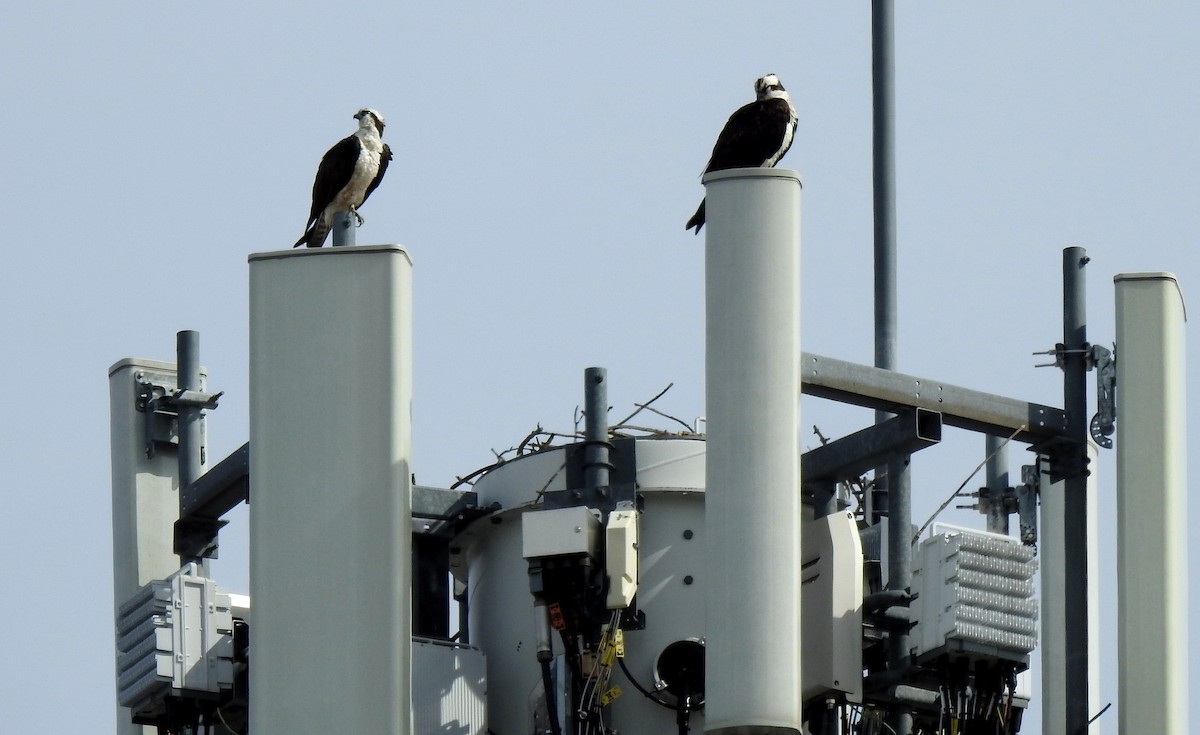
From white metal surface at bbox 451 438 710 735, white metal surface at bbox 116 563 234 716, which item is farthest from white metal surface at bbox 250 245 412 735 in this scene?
white metal surface at bbox 116 563 234 716

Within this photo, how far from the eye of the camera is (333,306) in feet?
74.5

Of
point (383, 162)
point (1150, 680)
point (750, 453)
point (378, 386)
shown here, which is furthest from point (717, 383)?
point (383, 162)

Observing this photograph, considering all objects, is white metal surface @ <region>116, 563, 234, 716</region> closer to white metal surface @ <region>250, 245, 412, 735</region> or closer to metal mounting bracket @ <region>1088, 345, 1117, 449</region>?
white metal surface @ <region>250, 245, 412, 735</region>

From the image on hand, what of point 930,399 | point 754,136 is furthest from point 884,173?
point 930,399

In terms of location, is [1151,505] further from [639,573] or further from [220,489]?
[220,489]

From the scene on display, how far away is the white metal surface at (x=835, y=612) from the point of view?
2344cm

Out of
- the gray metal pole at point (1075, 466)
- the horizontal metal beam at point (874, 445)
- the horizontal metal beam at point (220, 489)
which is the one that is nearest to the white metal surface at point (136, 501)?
the horizontal metal beam at point (220, 489)

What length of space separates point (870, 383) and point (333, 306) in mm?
3772

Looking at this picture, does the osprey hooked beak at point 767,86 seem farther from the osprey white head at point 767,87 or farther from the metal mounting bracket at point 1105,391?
the metal mounting bracket at point 1105,391

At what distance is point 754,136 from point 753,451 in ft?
17.2

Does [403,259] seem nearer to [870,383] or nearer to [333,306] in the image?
[333,306]

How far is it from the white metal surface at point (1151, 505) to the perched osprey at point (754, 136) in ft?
12.4

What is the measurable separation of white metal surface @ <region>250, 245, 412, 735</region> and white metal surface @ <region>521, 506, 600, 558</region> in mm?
1080

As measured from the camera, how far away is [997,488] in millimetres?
27594
